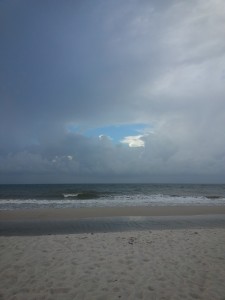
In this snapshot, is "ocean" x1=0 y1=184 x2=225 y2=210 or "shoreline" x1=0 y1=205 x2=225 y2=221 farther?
"ocean" x1=0 y1=184 x2=225 y2=210

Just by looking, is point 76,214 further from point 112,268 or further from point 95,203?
point 112,268

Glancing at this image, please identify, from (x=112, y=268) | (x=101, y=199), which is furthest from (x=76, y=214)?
(x=101, y=199)

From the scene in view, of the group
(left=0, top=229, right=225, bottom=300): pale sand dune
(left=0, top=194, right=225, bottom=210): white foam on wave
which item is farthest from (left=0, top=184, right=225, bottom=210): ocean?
(left=0, top=229, right=225, bottom=300): pale sand dune

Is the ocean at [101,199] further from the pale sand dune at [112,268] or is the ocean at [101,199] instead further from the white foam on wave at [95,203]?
the pale sand dune at [112,268]

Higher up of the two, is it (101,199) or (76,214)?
(76,214)

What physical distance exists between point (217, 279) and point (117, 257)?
2749 mm

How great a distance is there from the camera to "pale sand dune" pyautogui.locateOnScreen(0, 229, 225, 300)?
5016mm

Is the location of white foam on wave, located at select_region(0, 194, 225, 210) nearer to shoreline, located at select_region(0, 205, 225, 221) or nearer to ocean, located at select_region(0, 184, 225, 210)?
ocean, located at select_region(0, 184, 225, 210)

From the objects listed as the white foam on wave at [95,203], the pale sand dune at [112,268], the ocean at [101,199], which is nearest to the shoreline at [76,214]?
the ocean at [101,199]

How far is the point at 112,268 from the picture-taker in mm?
6223

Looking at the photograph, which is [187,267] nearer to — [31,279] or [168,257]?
[168,257]

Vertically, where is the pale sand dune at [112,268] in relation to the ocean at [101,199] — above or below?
above

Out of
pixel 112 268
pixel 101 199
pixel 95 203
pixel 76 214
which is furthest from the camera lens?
pixel 101 199

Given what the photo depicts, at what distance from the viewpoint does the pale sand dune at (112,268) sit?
16.5 ft
